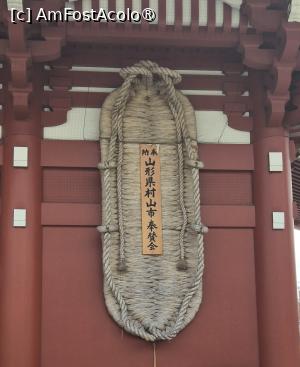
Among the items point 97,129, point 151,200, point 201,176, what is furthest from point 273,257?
point 97,129

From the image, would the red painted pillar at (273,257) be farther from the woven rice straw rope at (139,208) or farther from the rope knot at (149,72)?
the rope knot at (149,72)

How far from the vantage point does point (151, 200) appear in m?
4.98

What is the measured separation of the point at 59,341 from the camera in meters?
4.79

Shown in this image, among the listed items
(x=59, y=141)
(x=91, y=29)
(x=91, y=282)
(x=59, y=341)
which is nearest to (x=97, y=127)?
(x=59, y=141)

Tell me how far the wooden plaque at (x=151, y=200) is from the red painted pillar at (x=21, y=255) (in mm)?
699

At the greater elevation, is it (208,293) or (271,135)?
(271,135)

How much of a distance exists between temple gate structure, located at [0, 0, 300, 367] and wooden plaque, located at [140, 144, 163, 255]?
316 millimetres

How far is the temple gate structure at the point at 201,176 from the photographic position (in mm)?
4781

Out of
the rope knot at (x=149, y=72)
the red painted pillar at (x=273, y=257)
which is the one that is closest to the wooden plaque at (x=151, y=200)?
the rope knot at (x=149, y=72)

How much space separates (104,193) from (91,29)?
1077 mm

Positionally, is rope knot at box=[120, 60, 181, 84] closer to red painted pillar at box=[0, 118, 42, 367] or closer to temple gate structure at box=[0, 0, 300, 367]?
temple gate structure at box=[0, 0, 300, 367]

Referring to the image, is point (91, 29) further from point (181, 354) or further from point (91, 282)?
point (181, 354)

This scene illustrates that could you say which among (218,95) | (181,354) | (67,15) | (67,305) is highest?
(67,15)

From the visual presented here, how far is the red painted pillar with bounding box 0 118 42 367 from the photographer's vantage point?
4.69 metres
